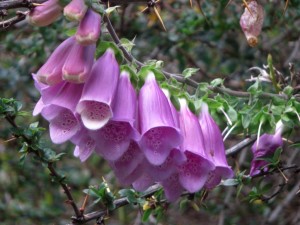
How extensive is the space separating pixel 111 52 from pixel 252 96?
464 millimetres

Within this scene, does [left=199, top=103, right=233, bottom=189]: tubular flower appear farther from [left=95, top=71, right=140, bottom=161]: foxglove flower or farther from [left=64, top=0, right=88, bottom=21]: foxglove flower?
[left=64, top=0, right=88, bottom=21]: foxglove flower

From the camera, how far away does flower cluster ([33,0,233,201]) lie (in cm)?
112

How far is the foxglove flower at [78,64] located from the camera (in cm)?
110

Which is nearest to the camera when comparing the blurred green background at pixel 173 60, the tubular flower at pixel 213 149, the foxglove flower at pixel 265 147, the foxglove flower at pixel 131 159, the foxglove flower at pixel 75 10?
the foxglove flower at pixel 75 10

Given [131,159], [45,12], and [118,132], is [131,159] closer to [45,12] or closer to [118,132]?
[118,132]

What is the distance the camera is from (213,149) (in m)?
1.30

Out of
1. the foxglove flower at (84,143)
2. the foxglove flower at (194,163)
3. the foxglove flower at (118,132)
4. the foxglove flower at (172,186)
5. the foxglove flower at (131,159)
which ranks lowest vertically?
the foxglove flower at (172,186)

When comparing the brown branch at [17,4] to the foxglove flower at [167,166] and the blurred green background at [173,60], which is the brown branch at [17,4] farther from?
the blurred green background at [173,60]

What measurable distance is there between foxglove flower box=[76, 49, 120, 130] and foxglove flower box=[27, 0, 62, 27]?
4.9 inches

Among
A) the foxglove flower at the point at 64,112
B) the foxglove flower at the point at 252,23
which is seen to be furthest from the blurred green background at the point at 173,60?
the foxglove flower at the point at 64,112

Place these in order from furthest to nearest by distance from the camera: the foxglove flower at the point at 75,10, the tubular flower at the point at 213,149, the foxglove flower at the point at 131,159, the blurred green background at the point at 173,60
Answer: the blurred green background at the point at 173,60
the tubular flower at the point at 213,149
the foxglove flower at the point at 131,159
the foxglove flower at the point at 75,10

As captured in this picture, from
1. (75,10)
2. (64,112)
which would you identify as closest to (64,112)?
(64,112)

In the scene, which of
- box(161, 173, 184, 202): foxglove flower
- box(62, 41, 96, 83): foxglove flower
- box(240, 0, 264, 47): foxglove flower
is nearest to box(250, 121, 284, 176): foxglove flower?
box(240, 0, 264, 47): foxglove flower

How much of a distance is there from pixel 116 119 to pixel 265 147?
0.57 metres
